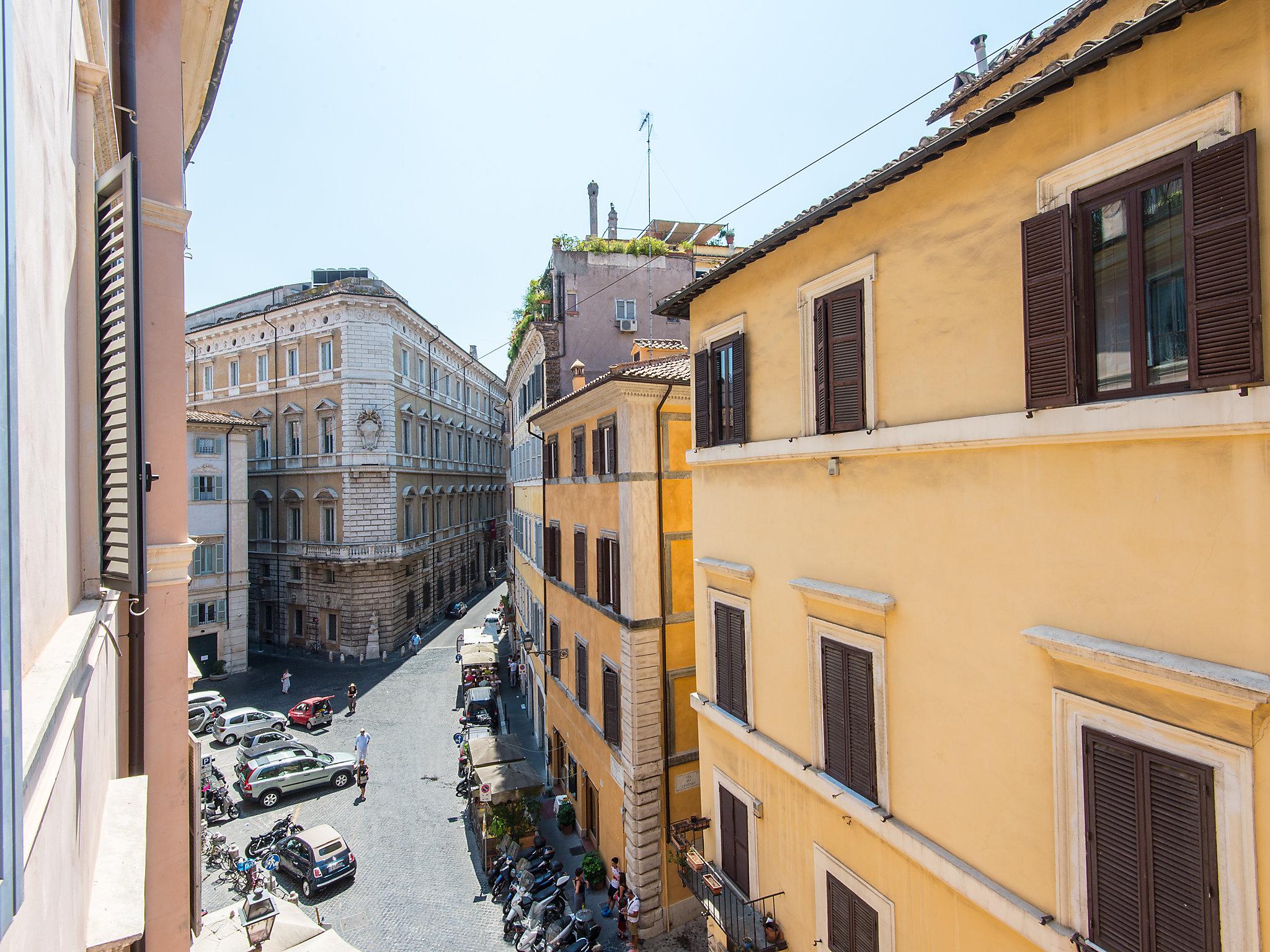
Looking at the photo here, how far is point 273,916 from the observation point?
10.7m

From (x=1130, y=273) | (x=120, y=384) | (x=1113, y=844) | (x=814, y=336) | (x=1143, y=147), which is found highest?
(x=1143, y=147)

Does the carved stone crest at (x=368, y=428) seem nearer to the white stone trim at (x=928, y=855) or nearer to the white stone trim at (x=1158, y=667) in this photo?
the white stone trim at (x=928, y=855)

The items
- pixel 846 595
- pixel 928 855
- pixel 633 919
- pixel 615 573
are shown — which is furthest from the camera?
pixel 615 573

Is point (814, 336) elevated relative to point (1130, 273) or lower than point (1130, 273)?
elevated

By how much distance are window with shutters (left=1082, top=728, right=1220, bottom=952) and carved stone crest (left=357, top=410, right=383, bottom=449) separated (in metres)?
32.6

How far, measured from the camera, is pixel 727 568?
9.22 metres

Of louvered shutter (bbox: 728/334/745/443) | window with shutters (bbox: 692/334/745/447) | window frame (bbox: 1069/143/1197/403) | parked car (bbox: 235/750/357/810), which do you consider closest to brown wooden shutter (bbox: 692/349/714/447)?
window with shutters (bbox: 692/334/745/447)

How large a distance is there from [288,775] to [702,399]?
57.8ft

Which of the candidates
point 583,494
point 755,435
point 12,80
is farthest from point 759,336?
point 583,494

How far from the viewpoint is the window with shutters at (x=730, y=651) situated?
8992mm

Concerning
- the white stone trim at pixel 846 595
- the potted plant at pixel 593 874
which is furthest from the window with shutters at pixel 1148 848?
the potted plant at pixel 593 874

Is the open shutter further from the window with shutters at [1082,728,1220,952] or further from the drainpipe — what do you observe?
the drainpipe

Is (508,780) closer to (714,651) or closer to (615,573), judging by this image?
(615,573)

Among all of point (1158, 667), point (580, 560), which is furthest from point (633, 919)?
point (1158, 667)
